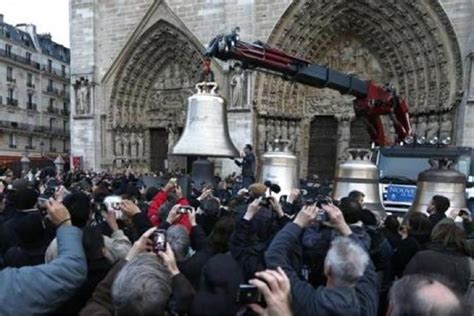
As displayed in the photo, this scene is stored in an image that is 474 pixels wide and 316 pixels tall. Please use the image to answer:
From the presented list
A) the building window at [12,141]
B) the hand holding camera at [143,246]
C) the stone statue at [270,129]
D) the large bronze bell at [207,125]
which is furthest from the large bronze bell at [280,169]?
the building window at [12,141]

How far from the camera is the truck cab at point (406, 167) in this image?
306 inches

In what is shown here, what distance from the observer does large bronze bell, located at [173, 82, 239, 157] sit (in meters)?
5.46

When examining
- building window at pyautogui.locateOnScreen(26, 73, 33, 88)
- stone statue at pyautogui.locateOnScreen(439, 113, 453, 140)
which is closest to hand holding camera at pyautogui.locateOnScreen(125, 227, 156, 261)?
stone statue at pyautogui.locateOnScreen(439, 113, 453, 140)

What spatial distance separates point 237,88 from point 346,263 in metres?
13.9

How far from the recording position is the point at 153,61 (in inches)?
756

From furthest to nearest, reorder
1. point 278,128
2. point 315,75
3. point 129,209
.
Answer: point 278,128, point 315,75, point 129,209

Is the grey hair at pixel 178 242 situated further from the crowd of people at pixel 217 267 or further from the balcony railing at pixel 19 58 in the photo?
the balcony railing at pixel 19 58

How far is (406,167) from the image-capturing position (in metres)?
8.10

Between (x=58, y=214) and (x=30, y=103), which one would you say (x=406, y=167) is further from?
(x=30, y=103)

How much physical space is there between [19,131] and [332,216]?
36566 millimetres

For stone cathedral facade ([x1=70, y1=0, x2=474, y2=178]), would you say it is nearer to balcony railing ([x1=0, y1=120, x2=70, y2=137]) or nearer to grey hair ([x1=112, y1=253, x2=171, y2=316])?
grey hair ([x1=112, y1=253, x2=171, y2=316])

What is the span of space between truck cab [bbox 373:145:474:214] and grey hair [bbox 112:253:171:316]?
6590 mm

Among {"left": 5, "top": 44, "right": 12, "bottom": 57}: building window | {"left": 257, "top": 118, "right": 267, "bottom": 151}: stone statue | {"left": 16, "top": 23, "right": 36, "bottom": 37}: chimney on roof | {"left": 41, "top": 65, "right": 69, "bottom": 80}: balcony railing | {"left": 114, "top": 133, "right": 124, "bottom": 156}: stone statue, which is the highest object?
{"left": 16, "top": 23, "right": 36, "bottom": 37}: chimney on roof

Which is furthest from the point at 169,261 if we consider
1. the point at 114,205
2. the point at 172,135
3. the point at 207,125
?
the point at 172,135
